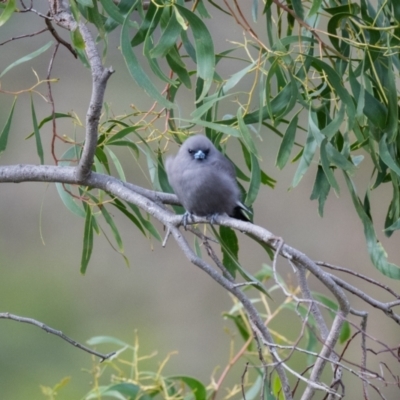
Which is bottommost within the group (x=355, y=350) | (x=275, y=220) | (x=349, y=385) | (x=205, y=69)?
(x=349, y=385)

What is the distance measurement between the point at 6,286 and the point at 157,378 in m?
2.56

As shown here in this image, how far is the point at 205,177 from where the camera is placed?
65.2 inches

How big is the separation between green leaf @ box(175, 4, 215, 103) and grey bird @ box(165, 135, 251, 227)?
1.38 ft

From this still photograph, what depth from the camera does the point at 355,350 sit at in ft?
11.7

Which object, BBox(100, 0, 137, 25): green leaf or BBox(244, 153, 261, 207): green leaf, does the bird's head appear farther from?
BBox(100, 0, 137, 25): green leaf

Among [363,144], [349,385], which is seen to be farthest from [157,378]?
[349,385]

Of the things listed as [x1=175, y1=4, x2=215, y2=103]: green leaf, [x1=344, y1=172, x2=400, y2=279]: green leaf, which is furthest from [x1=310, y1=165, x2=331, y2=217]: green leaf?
[x1=175, y1=4, x2=215, y2=103]: green leaf

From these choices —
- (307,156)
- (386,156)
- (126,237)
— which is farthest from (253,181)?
(126,237)

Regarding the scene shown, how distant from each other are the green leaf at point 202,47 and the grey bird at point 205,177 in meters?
0.42

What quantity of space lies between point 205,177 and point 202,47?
0.51 m

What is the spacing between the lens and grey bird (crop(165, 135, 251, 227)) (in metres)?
1.62

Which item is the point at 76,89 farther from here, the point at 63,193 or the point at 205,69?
the point at 205,69

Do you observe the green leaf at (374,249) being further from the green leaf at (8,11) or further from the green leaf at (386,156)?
the green leaf at (8,11)

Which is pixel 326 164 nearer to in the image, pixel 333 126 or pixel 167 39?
pixel 333 126
